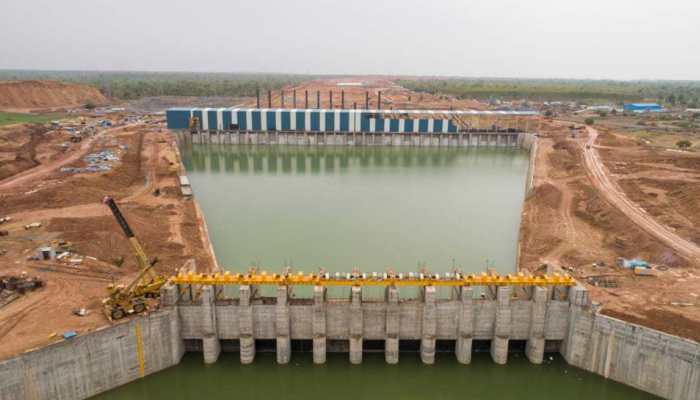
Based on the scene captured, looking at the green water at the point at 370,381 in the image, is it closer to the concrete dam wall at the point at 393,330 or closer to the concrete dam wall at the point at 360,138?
the concrete dam wall at the point at 393,330

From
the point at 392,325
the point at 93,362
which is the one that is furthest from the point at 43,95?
the point at 392,325

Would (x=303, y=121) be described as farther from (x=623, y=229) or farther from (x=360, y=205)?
(x=623, y=229)

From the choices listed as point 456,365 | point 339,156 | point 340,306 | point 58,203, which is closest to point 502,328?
point 456,365

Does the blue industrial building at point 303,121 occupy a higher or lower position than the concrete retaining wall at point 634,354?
higher

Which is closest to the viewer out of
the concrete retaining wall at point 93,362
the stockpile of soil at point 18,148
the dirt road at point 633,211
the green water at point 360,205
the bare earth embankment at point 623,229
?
the concrete retaining wall at point 93,362

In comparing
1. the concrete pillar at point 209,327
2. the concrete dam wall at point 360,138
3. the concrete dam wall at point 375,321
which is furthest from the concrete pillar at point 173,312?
the concrete dam wall at point 360,138

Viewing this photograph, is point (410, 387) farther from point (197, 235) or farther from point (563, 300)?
point (197, 235)

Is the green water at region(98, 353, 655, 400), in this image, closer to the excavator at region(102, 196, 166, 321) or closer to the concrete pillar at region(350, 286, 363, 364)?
the concrete pillar at region(350, 286, 363, 364)

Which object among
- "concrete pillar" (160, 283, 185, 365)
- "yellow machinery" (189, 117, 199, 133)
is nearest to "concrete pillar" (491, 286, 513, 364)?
"concrete pillar" (160, 283, 185, 365)
